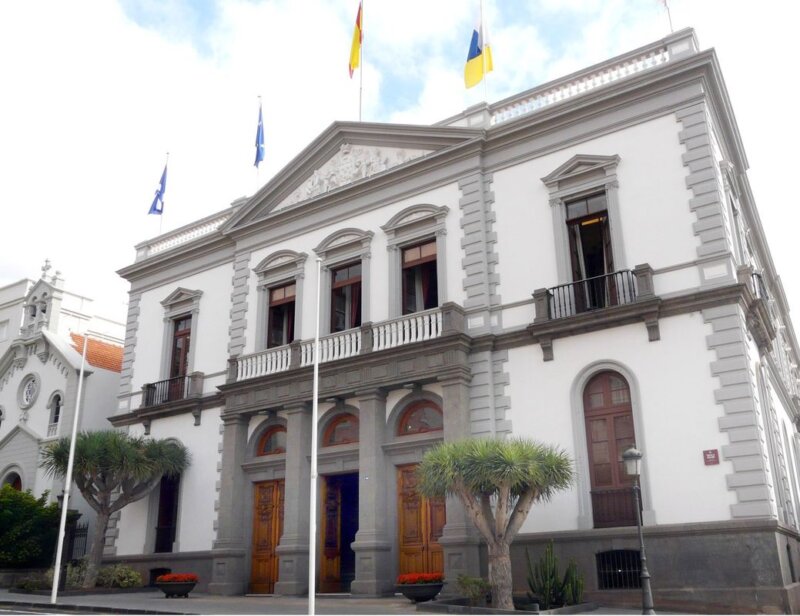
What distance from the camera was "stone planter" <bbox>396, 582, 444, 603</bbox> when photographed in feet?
54.4

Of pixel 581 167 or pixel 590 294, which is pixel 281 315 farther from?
pixel 581 167

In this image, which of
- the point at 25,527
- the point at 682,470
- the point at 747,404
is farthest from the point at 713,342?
the point at 25,527

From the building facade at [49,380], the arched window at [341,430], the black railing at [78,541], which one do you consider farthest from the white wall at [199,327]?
the black railing at [78,541]

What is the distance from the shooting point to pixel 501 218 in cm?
2052

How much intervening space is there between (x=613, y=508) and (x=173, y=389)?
15.4m

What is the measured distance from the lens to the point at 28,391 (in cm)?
3278

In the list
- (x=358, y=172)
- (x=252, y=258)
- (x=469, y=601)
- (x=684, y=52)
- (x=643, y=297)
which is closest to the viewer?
(x=469, y=601)

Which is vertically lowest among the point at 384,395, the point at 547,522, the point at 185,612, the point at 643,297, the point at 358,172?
the point at 185,612

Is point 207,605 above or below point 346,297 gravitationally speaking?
below

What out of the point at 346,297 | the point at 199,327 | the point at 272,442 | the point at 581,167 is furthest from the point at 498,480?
the point at 199,327

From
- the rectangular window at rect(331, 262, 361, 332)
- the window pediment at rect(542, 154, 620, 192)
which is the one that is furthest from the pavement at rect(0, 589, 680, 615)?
the window pediment at rect(542, 154, 620, 192)

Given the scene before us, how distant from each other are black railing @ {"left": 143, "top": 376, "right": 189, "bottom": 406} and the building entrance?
6742 millimetres

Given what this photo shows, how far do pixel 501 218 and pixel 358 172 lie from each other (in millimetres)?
5287

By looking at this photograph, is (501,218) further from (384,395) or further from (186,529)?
(186,529)
